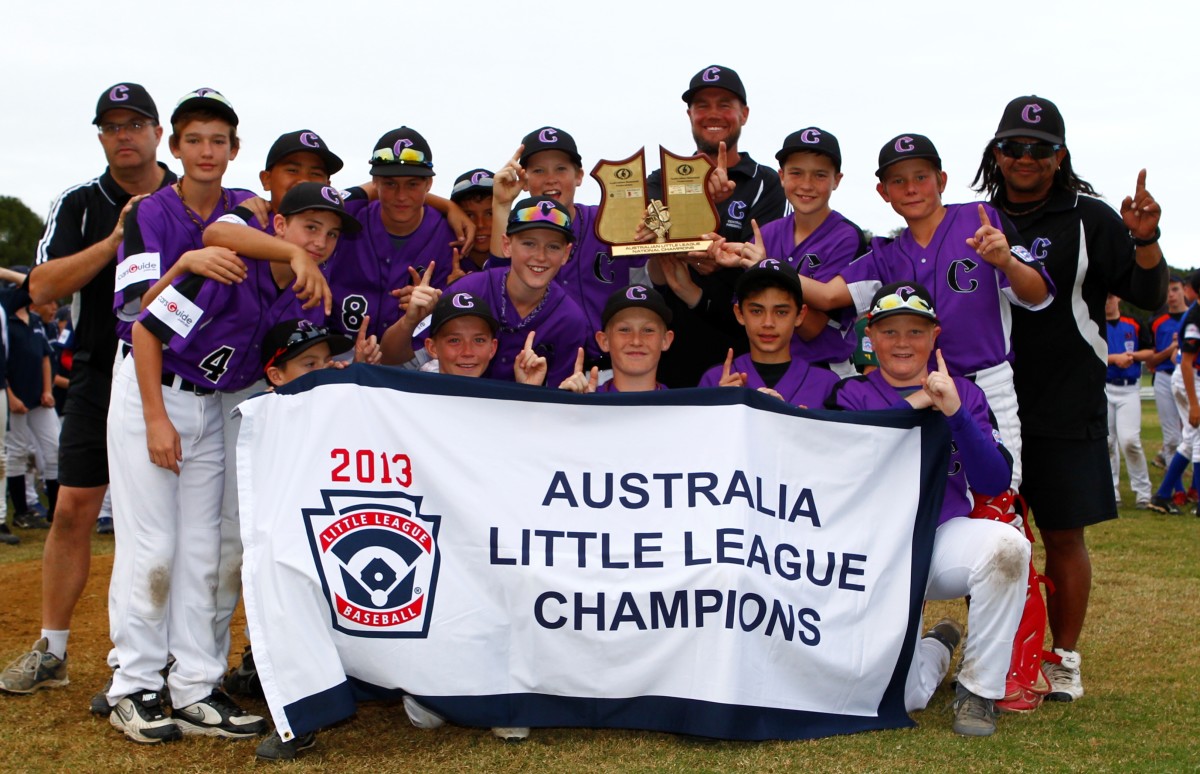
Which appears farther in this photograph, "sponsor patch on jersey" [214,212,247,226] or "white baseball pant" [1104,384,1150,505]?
"white baseball pant" [1104,384,1150,505]

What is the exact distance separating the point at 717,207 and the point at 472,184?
145 centimetres

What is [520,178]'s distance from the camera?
218 inches

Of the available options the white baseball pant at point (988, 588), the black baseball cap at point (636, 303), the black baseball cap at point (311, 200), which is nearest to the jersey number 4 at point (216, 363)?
the black baseball cap at point (311, 200)

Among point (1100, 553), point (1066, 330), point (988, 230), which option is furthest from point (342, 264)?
point (1100, 553)

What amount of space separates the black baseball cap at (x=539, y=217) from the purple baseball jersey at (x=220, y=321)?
3.23ft

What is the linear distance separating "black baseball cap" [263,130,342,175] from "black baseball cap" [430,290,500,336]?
1.16m

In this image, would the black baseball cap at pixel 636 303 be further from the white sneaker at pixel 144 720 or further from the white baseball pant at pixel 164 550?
the white sneaker at pixel 144 720

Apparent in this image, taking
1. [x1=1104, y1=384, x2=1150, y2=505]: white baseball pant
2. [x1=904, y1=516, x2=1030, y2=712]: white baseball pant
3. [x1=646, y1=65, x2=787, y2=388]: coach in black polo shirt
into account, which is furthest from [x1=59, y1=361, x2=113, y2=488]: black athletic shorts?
[x1=1104, y1=384, x2=1150, y2=505]: white baseball pant

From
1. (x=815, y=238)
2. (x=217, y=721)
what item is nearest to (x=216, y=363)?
(x=217, y=721)

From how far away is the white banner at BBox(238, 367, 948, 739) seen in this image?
4.09 m

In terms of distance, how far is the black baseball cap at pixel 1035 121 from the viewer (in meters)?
5.09

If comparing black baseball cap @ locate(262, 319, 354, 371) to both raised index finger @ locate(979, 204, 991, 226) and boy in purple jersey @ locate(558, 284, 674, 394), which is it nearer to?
boy in purple jersey @ locate(558, 284, 674, 394)

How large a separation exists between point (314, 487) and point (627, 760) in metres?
1.59

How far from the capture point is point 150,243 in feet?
14.6
